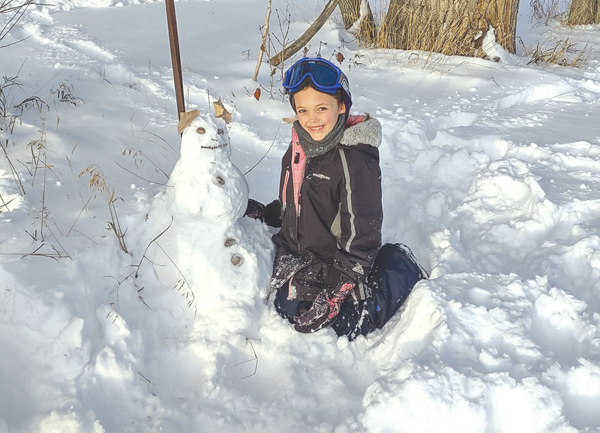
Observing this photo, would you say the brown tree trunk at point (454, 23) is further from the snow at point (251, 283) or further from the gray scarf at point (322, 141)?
the gray scarf at point (322, 141)

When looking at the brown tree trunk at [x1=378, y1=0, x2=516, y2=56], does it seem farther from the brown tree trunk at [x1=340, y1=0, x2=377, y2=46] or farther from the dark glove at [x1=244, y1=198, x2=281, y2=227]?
the dark glove at [x1=244, y1=198, x2=281, y2=227]

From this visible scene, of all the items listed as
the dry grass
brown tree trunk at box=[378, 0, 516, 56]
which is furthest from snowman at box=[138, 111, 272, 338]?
the dry grass

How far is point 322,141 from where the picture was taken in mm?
2371

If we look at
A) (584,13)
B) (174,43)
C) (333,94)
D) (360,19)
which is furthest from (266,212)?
(584,13)

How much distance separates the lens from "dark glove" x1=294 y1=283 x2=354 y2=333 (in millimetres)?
2420

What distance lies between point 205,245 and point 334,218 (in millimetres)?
646

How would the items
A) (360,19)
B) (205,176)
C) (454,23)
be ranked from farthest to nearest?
(360,19) → (454,23) → (205,176)

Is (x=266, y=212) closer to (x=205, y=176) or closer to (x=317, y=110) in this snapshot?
(x=205, y=176)

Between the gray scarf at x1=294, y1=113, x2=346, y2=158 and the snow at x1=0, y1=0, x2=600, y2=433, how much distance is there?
359mm

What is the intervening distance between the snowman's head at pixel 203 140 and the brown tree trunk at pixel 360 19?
12.8 feet

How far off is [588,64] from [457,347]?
4.78m

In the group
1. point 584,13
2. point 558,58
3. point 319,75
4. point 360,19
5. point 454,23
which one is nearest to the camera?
point 319,75

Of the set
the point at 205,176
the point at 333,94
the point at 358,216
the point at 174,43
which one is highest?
the point at 174,43

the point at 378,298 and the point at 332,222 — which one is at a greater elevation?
the point at 332,222
